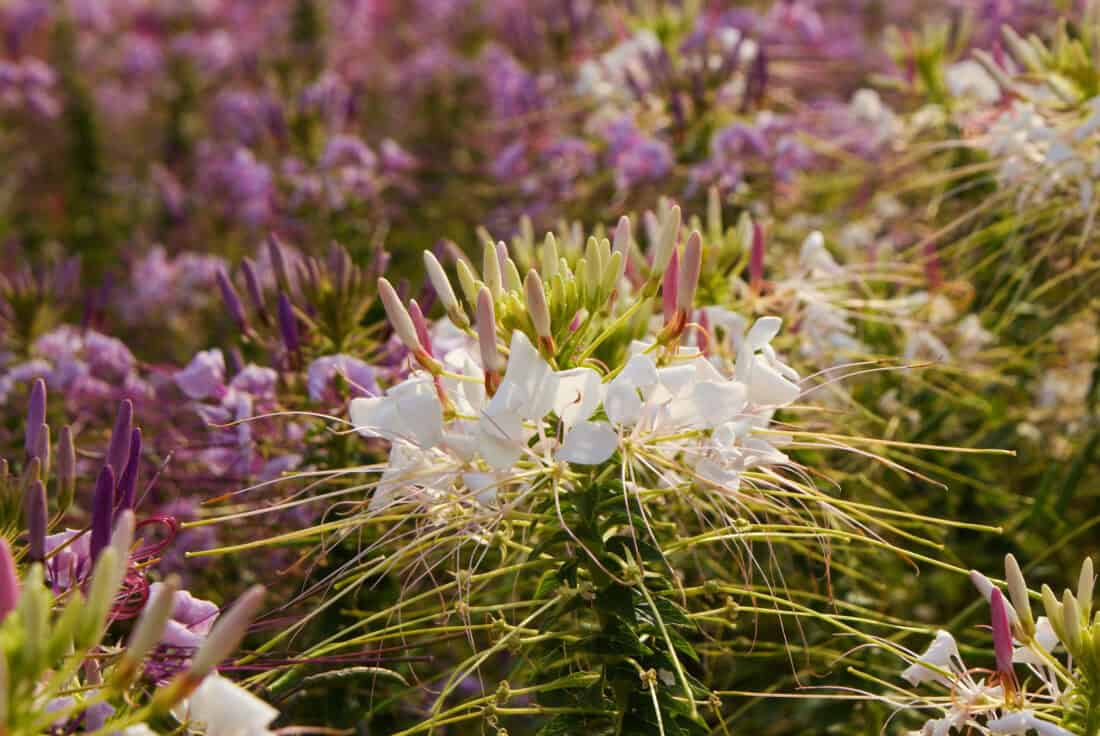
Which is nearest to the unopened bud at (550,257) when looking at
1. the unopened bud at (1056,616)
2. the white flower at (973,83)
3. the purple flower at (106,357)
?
the unopened bud at (1056,616)

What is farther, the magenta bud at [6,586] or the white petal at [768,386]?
the white petal at [768,386]

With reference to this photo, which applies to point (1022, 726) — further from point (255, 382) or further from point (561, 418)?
point (255, 382)

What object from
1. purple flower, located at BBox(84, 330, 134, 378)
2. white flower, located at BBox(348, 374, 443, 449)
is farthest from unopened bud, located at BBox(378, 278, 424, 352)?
purple flower, located at BBox(84, 330, 134, 378)

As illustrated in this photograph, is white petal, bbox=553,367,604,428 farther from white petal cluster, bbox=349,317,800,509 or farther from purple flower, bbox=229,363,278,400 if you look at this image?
purple flower, bbox=229,363,278,400

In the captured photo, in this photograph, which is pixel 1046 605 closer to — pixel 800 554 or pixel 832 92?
pixel 800 554

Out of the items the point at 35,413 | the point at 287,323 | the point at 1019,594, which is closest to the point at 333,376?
the point at 287,323

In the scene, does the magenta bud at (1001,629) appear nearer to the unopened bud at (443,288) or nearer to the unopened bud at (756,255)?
the unopened bud at (443,288)
